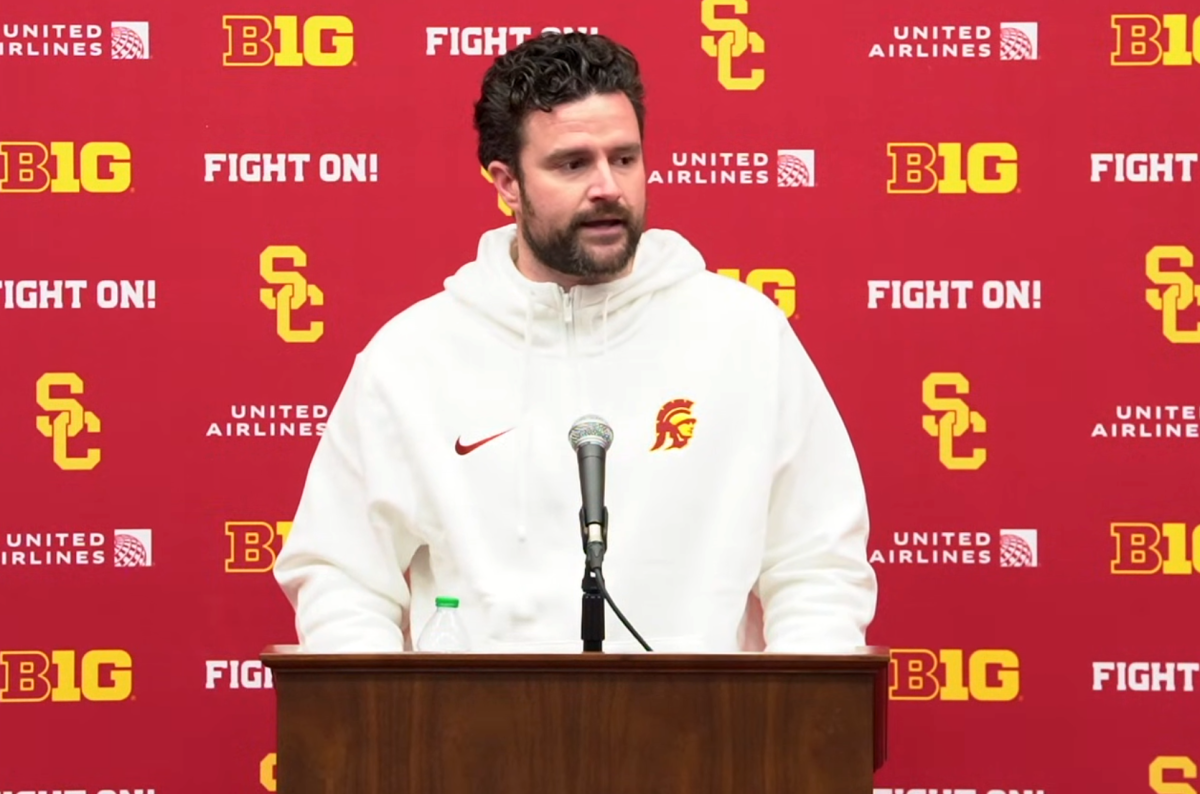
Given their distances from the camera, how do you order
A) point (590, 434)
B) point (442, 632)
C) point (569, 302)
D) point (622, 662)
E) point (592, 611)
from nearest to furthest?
point (622, 662)
point (592, 611)
point (590, 434)
point (442, 632)
point (569, 302)

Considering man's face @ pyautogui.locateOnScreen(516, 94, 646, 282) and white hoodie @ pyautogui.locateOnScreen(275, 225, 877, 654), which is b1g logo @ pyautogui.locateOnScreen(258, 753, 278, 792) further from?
man's face @ pyautogui.locateOnScreen(516, 94, 646, 282)

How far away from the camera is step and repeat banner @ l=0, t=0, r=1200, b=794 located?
438 centimetres

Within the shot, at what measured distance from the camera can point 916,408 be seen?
14.5ft

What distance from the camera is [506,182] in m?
3.66

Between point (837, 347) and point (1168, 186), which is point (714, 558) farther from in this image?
point (1168, 186)

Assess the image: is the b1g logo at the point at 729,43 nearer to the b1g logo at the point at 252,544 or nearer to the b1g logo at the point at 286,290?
the b1g logo at the point at 286,290

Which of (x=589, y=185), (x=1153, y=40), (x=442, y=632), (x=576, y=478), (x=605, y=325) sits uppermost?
(x=1153, y=40)

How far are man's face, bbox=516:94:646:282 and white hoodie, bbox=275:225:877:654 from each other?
9 cm

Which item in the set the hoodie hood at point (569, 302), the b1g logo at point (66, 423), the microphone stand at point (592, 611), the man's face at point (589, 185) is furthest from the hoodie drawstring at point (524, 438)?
the b1g logo at point (66, 423)

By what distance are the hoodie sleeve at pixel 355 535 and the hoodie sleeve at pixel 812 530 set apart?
65 cm

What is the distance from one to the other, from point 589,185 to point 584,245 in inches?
4.2

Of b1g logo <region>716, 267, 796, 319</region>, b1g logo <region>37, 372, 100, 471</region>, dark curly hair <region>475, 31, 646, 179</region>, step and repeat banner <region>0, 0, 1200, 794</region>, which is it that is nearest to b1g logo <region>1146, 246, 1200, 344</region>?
step and repeat banner <region>0, 0, 1200, 794</region>

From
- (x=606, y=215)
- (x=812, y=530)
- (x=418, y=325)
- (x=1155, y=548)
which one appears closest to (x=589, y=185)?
(x=606, y=215)

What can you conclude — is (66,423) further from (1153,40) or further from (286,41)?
(1153,40)
